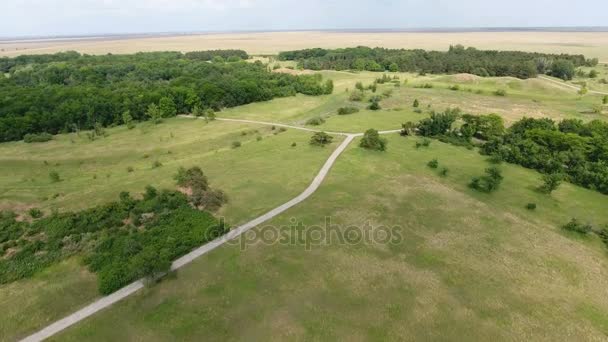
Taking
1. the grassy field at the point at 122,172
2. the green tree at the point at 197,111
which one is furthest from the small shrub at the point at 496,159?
the green tree at the point at 197,111

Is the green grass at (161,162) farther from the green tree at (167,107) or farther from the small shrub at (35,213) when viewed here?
the green tree at (167,107)

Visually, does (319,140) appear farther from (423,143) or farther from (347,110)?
(347,110)

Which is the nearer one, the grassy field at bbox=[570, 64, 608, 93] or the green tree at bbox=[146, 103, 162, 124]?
the green tree at bbox=[146, 103, 162, 124]

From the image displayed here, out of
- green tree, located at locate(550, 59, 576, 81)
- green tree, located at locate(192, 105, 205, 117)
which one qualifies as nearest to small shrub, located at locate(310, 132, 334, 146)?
green tree, located at locate(192, 105, 205, 117)

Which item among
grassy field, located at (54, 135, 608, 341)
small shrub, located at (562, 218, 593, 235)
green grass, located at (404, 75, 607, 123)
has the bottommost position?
grassy field, located at (54, 135, 608, 341)

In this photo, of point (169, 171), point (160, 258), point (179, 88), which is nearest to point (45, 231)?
point (160, 258)

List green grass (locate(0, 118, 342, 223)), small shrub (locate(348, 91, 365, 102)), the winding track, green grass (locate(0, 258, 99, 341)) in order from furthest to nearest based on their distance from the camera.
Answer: small shrub (locate(348, 91, 365, 102)) < green grass (locate(0, 118, 342, 223)) < green grass (locate(0, 258, 99, 341)) < the winding track

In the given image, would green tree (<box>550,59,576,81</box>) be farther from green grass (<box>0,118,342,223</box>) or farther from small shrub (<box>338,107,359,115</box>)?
green grass (<box>0,118,342,223</box>)
